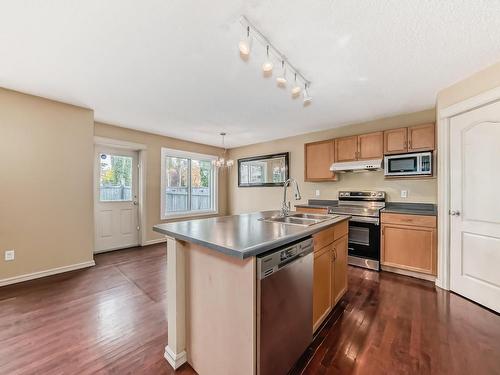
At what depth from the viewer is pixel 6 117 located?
273cm

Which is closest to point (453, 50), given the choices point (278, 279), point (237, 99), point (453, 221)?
point (453, 221)

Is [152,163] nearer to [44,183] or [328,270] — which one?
[44,183]

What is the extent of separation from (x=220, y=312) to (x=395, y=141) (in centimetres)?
351

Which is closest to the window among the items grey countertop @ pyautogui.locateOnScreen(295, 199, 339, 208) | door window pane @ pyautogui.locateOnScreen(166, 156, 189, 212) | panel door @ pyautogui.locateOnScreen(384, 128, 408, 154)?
door window pane @ pyautogui.locateOnScreen(166, 156, 189, 212)

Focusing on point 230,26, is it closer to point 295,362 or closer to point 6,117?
point 295,362

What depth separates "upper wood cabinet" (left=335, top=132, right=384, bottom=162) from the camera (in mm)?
3596

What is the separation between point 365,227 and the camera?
11.2 ft

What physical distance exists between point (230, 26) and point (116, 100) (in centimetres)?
215

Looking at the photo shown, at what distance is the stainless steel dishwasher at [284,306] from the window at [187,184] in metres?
4.05

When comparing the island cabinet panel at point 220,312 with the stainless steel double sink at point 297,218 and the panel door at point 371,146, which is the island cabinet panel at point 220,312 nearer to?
the stainless steel double sink at point 297,218

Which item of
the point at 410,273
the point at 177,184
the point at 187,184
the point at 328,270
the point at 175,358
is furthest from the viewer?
the point at 187,184

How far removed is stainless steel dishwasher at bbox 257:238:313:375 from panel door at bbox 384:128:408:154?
2.68 meters

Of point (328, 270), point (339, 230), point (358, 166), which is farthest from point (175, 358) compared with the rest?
point (358, 166)

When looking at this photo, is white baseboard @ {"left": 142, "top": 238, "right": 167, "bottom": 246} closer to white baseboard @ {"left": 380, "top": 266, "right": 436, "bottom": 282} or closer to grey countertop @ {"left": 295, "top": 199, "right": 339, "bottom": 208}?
grey countertop @ {"left": 295, "top": 199, "right": 339, "bottom": 208}
